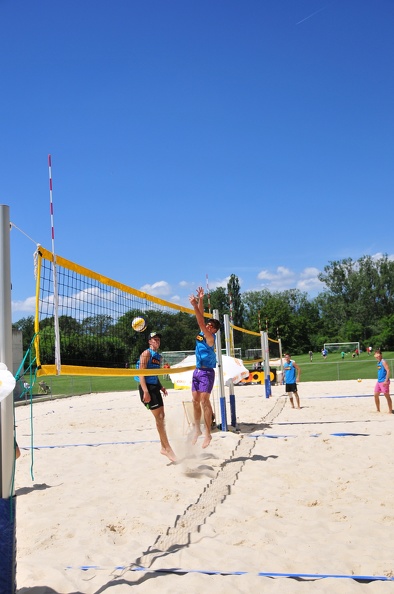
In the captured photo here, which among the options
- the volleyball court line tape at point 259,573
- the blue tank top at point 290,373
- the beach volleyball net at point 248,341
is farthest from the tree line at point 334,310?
the volleyball court line tape at point 259,573

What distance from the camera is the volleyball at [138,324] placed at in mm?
5888

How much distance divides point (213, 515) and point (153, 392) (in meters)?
1.93

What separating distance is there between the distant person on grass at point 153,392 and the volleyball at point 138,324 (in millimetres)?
252

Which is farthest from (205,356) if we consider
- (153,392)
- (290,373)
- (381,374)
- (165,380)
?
(165,380)

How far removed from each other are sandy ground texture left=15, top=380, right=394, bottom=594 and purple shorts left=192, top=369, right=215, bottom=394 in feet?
1.86

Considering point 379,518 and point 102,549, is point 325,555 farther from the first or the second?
point 102,549

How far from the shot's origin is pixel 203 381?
19.7ft

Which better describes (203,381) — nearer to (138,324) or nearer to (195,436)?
(195,436)

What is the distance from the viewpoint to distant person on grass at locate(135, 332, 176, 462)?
5.50 m

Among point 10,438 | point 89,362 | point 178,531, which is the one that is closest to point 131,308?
point 89,362

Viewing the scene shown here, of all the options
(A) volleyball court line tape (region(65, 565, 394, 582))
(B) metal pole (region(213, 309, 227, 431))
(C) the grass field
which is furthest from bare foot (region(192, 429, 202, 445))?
(C) the grass field

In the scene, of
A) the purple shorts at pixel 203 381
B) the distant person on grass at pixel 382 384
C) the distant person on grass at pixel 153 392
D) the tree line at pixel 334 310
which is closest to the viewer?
the distant person on grass at pixel 153 392

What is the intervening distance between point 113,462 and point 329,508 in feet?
9.17

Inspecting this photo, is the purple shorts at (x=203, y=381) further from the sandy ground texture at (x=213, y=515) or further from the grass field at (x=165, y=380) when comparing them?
the grass field at (x=165, y=380)
